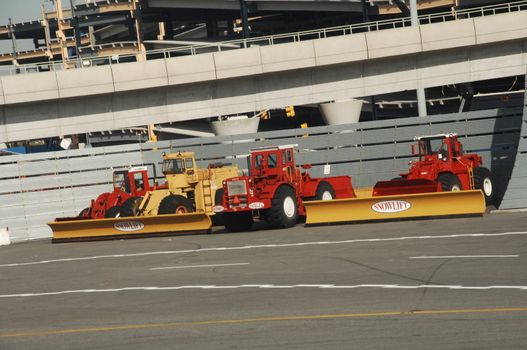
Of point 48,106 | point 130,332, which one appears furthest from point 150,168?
point 130,332

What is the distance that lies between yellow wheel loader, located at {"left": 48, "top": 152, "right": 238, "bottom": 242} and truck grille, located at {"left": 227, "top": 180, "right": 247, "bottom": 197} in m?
1.35

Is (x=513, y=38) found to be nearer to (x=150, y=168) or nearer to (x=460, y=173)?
(x=460, y=173)

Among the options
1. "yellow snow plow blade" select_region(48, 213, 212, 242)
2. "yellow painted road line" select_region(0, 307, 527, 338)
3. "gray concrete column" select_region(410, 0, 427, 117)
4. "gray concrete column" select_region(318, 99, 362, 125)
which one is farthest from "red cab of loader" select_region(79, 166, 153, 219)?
"yellow painted road line" select_region(0, 307, 527, 338)

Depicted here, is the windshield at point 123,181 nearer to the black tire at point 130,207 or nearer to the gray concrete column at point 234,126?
the black tire at point 130,207

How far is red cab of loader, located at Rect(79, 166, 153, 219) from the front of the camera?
98.4 ft

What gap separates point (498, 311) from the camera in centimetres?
1146

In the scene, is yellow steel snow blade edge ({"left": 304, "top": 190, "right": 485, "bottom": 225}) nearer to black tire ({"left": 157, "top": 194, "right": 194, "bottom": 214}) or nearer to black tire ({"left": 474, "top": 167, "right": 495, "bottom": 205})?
black tire ({"left": 474, "top": 167, "right": 495, "bottom": 205})

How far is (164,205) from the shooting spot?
2855 centimetres

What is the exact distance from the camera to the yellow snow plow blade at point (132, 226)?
27500mm

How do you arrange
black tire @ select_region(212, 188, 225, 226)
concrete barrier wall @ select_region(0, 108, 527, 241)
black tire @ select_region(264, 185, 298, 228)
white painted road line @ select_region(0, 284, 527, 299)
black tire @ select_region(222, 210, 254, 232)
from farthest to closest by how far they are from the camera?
1. concrete barrier wall @ select_region(0, 108, 527, 241)
2. black tire @ select_region(212, 188, 225, 226)
3. black tire @ select_region(222, 210, 254, 232)
4. black tire @ select_region(264, 185, 298, 228)
5. white painted road line @ select_region(0, 284, 527, 299)

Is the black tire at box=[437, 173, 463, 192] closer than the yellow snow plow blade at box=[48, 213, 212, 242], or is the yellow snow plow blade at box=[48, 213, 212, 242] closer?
the black tire at box=[437, 173, 463, 192]

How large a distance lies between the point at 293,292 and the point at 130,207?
15.6 m

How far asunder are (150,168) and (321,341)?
2881 cm

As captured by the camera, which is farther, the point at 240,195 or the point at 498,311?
the point at 240,195
